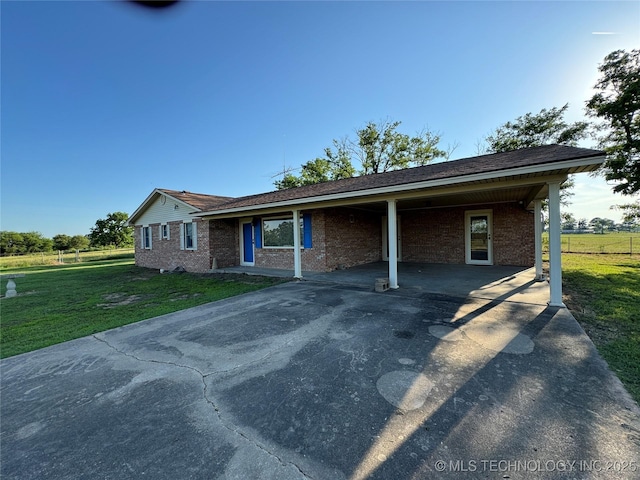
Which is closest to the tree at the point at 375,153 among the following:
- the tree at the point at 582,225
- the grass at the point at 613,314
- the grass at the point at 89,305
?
the grass at the point at 613,314

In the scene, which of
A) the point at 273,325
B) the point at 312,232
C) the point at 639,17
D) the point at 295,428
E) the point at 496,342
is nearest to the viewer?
the point at 295,428

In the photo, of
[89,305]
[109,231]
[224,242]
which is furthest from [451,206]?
[109,231]

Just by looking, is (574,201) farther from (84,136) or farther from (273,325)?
(84,136)

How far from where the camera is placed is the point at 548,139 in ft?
53.4

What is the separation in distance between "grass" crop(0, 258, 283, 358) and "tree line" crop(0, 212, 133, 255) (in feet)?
127

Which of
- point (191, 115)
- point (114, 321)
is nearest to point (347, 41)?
point (191, 115)

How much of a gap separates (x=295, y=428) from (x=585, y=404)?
2576 millimetres

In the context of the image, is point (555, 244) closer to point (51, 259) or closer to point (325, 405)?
point (325, 405)

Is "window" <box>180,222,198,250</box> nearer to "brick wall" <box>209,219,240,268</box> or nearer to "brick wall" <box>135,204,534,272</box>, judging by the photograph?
"brick wall" <box>135,204,534,272</box>

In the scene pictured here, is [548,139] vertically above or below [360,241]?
above

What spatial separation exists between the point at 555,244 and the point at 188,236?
13924 mm

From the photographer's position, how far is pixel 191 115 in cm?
1433

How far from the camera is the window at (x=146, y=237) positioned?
15.5 metres

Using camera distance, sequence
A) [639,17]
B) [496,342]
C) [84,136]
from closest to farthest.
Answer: [496,342], [639,17], [84,136]
